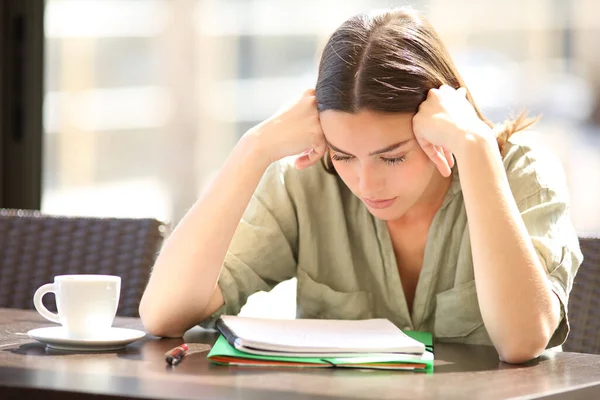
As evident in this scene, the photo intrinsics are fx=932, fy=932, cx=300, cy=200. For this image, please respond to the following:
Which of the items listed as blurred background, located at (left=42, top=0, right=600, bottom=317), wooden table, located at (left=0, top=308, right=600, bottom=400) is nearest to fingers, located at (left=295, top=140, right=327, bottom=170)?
wooden table, located at (left=0, top=308, right=600, bottom=400)

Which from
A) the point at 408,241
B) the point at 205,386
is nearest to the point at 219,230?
the point at 408,241

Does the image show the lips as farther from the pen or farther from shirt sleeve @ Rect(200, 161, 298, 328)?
the pen

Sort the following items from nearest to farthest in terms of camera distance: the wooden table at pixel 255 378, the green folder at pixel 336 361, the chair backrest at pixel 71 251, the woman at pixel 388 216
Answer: the wooden table at pixel 255 378 → the green folder at pixel 336 361 → the woman at pixel 388 216 → the chair backrest at pixel 71 251

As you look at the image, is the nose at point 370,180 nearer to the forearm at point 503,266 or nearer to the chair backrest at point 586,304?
the forearm at point 503,266

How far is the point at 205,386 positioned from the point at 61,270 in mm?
962

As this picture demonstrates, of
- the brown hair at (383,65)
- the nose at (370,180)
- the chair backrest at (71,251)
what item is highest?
the brown hair at (383,65)

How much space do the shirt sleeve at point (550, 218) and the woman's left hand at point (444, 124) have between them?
13 centimetres

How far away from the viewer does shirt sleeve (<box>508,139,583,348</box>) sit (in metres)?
1.35

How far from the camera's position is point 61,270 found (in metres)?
1.82

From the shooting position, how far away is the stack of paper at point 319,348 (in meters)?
1.08

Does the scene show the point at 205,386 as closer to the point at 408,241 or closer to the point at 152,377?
the point at 152,377

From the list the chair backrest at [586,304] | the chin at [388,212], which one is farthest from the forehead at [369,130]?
the chair backrest at [586,304]

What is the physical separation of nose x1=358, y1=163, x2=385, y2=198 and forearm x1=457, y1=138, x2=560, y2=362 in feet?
0.41

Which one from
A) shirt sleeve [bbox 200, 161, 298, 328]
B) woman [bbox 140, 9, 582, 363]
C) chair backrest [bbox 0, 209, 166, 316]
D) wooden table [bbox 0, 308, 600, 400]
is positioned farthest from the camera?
chair backrest [bbox 0, 209, 166, 316]
